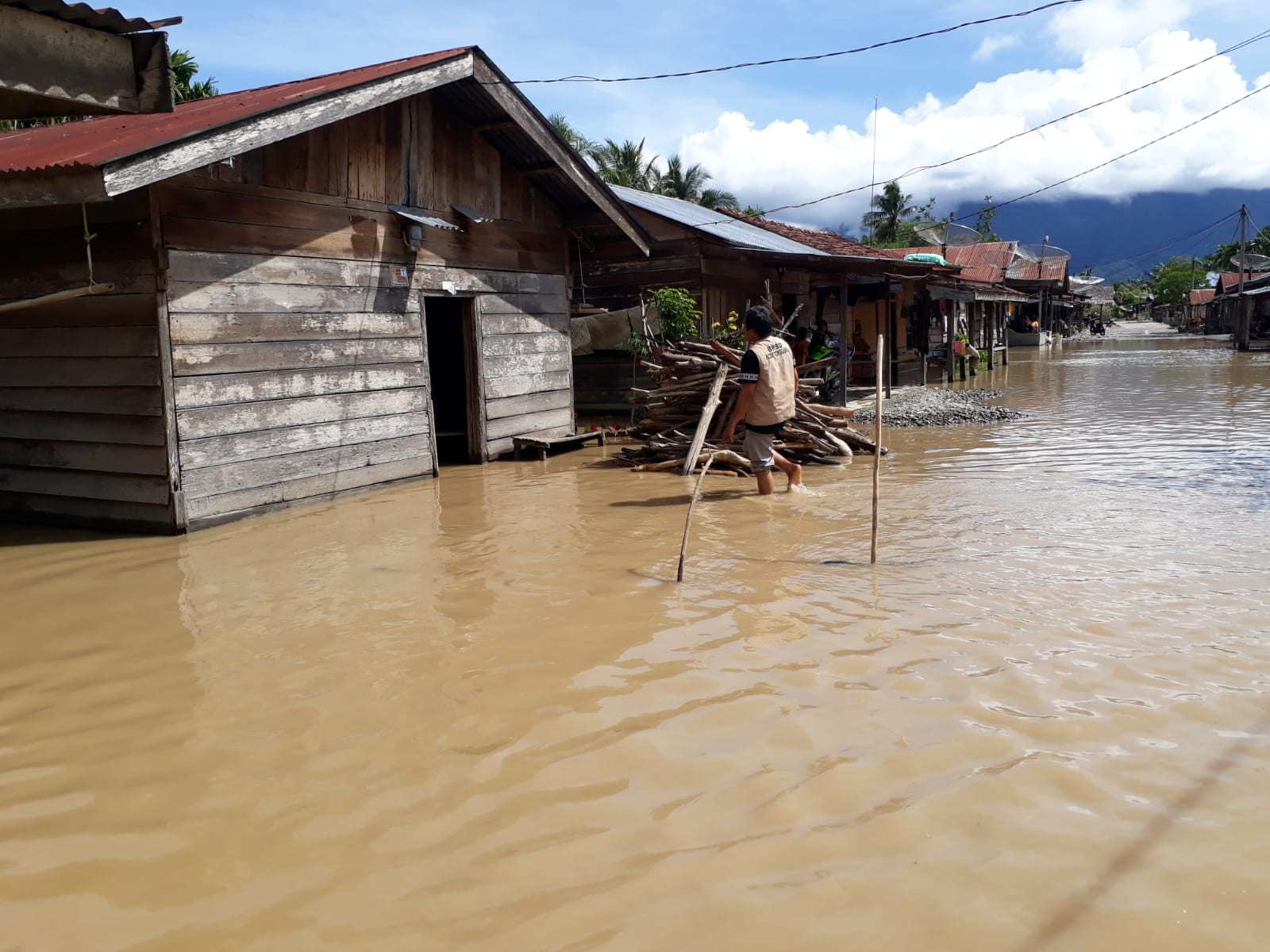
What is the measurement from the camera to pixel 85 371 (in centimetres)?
735

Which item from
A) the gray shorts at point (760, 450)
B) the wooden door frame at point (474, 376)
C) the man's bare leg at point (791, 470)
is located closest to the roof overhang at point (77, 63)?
the gray shorts at point (760, 450)

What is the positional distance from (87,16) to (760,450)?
562cm

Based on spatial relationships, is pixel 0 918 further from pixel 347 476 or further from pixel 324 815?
pixel 347 476

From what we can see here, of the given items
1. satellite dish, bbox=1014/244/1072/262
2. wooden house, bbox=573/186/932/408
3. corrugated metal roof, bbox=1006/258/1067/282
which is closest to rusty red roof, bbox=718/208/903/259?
wooden house, bbox=573/186/932/408

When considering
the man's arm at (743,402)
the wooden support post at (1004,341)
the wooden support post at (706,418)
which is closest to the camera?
the man's arm at (743,402)

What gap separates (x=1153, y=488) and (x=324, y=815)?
738cm

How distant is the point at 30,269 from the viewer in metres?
7.42

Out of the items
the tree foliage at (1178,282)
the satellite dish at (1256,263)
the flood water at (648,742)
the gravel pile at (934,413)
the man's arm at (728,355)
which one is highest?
the tree foliage at (1178,282)

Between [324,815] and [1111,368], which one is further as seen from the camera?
[1111,368]

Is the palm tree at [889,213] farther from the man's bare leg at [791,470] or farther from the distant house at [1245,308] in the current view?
the man's bare leg at [791,470]

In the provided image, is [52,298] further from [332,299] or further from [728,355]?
[728,355]

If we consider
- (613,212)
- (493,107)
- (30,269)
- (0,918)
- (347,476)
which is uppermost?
(493,107)

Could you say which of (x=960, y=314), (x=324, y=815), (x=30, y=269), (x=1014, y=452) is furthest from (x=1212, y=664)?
(x=960, y=314)

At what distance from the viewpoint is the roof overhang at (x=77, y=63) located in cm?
349
